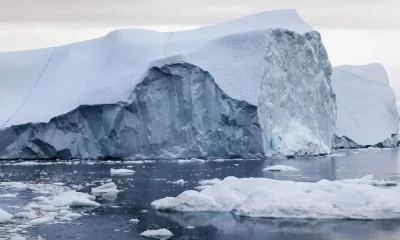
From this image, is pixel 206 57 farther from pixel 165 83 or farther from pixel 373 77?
pixel 373 77

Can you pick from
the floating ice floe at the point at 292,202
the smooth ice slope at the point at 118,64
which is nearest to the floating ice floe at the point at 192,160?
the smooth ice slope at the point at 118,64

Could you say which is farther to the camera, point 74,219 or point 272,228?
point 74,219

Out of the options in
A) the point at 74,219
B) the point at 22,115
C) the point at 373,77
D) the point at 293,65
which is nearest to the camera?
the point at 74,219

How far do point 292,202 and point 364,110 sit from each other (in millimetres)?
33402

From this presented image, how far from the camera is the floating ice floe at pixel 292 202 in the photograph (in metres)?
13.2

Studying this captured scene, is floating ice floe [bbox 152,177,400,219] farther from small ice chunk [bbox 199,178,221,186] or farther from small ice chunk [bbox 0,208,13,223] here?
small ice chunk [bbox 199,178,221,186]

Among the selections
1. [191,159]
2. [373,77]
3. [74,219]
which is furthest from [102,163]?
[373,77]

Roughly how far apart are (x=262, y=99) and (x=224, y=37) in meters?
3.57

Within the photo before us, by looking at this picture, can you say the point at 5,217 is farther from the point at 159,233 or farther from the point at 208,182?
the point at 208,182

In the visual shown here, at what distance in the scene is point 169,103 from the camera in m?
30.0

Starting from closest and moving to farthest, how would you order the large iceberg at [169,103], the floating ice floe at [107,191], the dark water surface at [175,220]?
the dark water surface at [175,220], the floating ice floe at [107,191], the large iceberg at [169,103]

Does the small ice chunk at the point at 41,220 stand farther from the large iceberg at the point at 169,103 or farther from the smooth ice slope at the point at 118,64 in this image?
the smooth ice slope at the point at 118,64

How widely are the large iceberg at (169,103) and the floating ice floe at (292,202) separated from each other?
47.1 ft

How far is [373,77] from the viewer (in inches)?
1914
